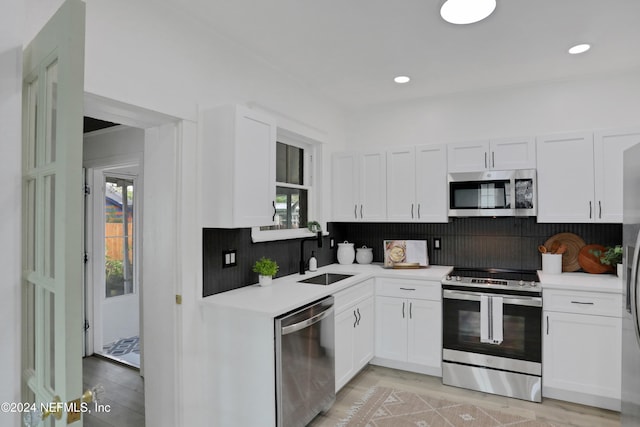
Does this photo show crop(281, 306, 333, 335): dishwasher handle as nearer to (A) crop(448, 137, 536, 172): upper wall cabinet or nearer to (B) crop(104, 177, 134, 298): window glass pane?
(A) crop(448, 137, 536, 172): upper wall cabinet

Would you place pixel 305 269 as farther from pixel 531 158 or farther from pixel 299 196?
pixel 531 158

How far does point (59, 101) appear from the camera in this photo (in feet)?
3.21

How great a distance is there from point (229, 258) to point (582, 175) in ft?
9.72

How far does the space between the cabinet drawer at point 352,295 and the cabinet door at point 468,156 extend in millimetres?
1391

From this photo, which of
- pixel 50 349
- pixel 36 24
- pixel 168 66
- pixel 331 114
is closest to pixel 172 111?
pixel 168 66

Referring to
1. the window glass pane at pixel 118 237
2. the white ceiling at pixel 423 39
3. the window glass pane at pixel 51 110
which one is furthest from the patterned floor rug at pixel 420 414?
the window glass pane at pixel 118 237

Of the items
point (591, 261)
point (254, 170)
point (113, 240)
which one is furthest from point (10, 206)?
point (591, 261)

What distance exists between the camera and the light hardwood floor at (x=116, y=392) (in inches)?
107

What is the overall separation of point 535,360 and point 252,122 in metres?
2.85

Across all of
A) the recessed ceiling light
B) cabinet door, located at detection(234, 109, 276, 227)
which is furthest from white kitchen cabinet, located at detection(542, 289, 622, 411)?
cabinet door, located at detection(234, 109, 276, 227)

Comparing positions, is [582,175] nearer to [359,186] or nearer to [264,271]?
[359,186]

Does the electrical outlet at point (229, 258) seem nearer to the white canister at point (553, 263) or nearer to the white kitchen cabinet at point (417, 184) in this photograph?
the white kitchen cabinet at point (417, 184)

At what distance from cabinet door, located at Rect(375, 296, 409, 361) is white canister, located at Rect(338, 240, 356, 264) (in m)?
0.69

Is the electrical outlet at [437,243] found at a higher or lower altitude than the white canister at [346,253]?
higher
